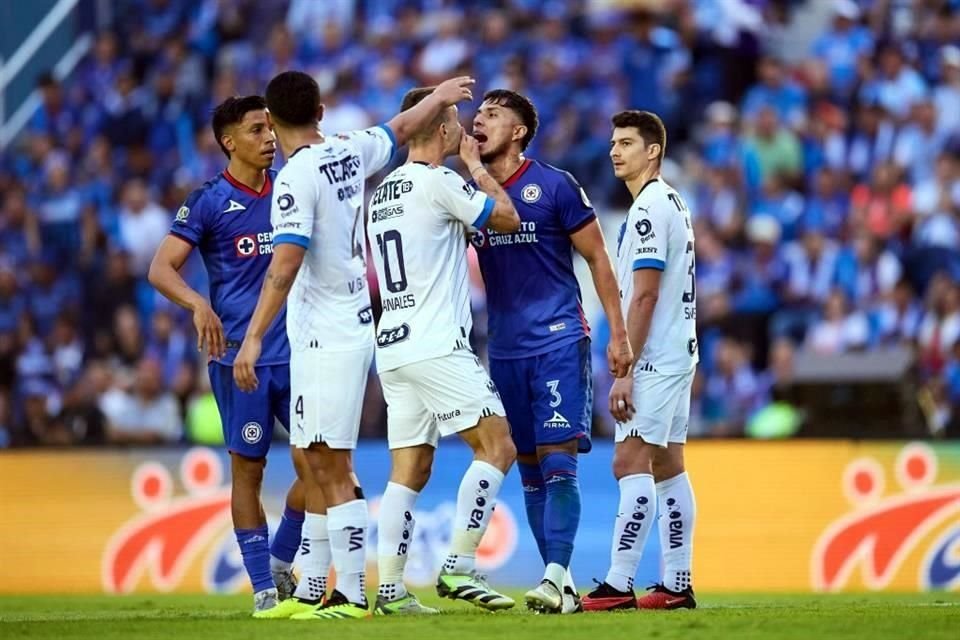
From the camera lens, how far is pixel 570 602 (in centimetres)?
1020

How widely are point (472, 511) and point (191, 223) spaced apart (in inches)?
96.9

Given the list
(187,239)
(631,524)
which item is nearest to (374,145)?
(187,239)

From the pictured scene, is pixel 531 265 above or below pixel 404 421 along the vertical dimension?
above

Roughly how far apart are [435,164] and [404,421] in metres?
1.47

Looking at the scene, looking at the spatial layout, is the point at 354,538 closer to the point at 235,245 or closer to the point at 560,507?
the point at 560,507

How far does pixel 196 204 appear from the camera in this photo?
35.6 ft

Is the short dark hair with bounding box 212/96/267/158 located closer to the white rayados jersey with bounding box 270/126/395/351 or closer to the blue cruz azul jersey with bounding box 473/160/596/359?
the white rayados jersey with bounding box 270/126/395/351

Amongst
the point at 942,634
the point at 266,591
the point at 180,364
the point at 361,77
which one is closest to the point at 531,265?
the point at 266,591

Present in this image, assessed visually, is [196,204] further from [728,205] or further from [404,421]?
[728,205]

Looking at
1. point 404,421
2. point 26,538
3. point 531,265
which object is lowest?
point 26,538

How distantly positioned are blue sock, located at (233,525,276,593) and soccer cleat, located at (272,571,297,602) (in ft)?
1.56

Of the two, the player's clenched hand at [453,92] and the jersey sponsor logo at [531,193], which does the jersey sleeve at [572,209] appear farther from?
the player's clenched hand at [453,92]

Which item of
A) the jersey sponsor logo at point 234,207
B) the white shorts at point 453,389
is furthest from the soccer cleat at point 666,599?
the jersey sponsor logo at point 234,207

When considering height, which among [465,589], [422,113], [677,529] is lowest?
[465,589]
